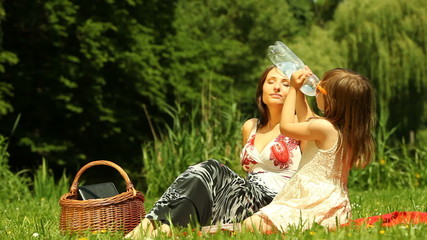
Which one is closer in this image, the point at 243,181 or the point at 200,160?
the point at 243,181

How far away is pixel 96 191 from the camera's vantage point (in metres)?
3.64

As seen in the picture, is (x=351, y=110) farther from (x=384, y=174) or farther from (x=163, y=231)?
(x=384, y=174)

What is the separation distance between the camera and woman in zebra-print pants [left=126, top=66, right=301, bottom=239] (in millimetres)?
3273

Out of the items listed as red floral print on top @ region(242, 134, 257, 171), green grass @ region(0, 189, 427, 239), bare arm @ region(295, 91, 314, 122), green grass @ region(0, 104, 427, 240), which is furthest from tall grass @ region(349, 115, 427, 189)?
bare arm @ region(295, 91, 314, 122)

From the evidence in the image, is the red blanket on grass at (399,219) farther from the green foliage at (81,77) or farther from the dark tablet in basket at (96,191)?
the green foliage at (81,77)

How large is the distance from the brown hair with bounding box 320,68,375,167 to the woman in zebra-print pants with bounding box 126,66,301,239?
61 centimetres

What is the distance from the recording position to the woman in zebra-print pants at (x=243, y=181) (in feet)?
10.7

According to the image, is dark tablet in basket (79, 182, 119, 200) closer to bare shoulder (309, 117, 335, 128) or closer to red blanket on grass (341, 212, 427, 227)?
bare shoulder (309, 117, 335, 128)

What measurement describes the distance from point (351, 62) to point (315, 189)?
19685mm

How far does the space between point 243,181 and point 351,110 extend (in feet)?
2.56

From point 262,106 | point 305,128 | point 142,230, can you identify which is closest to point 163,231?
point 142,230

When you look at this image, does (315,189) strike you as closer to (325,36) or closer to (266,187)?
(266,187)

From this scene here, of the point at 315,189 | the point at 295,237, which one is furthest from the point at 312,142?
the point at 295,237

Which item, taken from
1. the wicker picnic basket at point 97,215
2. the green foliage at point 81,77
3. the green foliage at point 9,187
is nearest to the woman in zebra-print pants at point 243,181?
the wicker picnic basket at point 97,215
